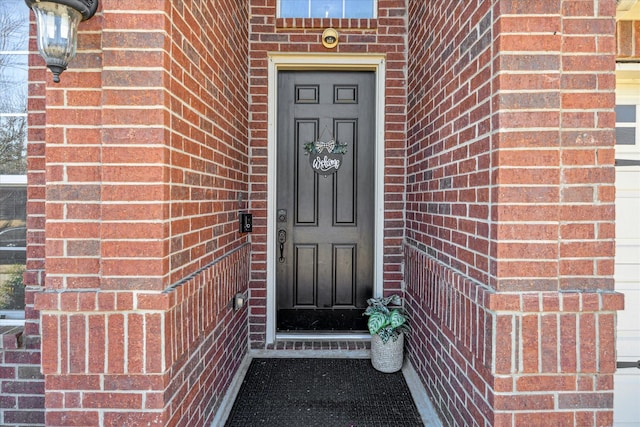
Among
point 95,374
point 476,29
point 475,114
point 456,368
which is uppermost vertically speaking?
point 476,29

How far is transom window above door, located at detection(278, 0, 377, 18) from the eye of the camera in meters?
3.05

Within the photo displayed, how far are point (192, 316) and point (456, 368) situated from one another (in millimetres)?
1358

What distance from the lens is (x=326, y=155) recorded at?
10.5ft

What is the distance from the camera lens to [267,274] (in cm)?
311

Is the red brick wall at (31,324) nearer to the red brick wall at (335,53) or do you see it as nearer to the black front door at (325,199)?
the red brick wall at (335,53)

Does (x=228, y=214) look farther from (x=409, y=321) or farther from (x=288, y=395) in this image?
(x=409, y=321)

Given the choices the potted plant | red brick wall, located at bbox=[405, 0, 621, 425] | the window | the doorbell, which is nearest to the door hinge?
red brick wall, located at bbox=[405, 0, 621, 425]

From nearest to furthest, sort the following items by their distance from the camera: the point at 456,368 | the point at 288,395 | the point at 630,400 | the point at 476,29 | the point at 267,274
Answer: the point at 476,29, the point at 456,368, the point at 630,400, the point at 288,395, the point at 267,274

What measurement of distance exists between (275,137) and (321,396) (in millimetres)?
2035

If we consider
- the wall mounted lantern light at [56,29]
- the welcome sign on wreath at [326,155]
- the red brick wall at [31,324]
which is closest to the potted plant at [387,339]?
the welcome sign on wreath at [326,155]

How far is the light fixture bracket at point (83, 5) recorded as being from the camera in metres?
1.23

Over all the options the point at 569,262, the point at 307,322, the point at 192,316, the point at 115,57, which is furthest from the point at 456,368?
the point at 115,57

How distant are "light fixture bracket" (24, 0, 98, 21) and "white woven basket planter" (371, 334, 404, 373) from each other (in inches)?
100

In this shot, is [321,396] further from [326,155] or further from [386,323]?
[326,155]
